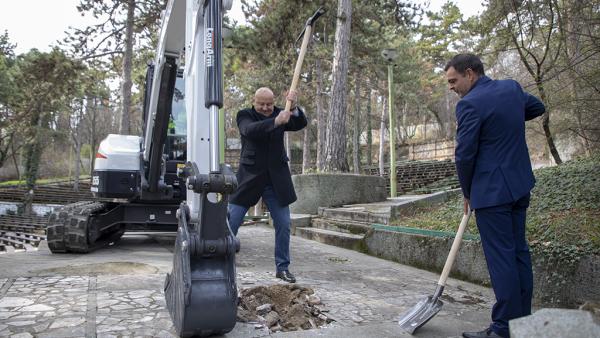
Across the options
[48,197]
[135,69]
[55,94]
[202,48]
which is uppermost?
[135,69]

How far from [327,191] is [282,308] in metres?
6.25

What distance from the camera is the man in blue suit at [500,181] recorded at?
9.12 feet

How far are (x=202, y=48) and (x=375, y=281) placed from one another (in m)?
2.88

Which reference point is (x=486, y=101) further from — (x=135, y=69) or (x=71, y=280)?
(x=135, y=69)

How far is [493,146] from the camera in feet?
9.52

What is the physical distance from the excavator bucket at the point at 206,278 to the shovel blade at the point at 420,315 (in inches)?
45.7

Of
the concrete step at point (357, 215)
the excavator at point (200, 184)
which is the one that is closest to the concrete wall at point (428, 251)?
the concrete step at point (357, 215)

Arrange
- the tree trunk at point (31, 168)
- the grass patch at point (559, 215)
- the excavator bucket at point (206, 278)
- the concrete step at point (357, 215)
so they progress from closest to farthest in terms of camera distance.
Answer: the excavator bucket at point (206, 278)
the grass patch at point (559, 215)
the concrete step at point (357, 215)
the tree trunk at point (31, 168)

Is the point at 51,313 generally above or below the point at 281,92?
below

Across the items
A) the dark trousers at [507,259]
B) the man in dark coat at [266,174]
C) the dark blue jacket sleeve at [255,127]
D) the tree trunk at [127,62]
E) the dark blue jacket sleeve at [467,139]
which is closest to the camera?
the dark trousers at [507,259]

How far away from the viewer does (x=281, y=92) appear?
21422 mm

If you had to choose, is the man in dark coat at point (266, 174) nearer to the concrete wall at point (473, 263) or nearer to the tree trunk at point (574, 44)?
the concrete wall at point (473, 263)

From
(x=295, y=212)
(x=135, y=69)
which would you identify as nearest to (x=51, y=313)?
(x=295, y=212)

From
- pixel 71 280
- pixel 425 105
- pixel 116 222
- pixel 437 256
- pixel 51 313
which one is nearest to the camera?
pixel 51 313
